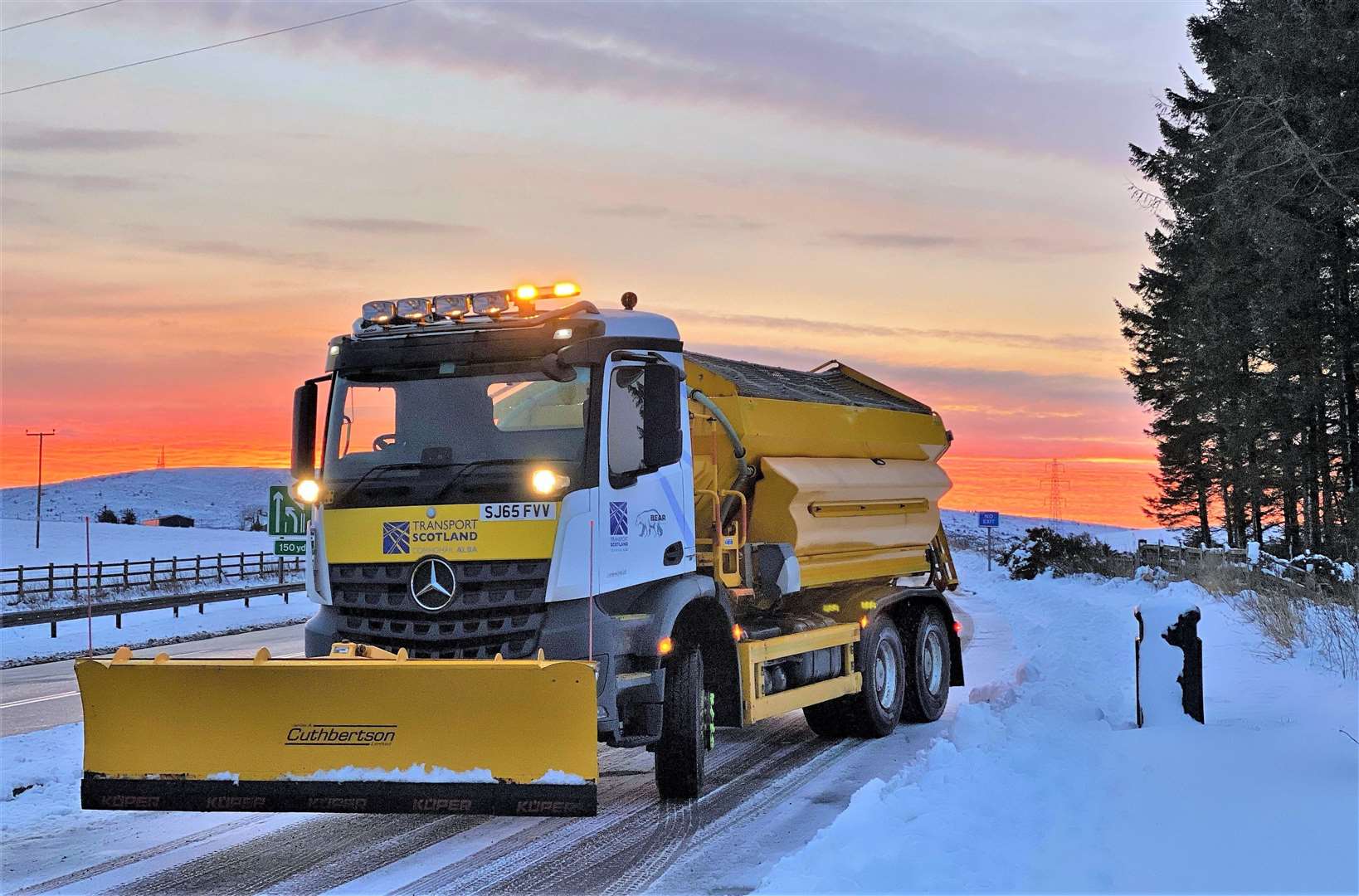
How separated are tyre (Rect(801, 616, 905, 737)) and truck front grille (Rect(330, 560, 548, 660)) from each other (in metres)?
4.83

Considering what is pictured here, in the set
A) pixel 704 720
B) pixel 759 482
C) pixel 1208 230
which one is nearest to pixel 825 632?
pixel 759 482

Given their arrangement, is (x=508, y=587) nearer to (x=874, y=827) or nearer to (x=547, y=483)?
(x=547, y=483)

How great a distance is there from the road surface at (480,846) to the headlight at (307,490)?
86.2 inches

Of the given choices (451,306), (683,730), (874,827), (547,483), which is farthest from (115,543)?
(874,827)

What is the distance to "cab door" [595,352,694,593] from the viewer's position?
8.38 m

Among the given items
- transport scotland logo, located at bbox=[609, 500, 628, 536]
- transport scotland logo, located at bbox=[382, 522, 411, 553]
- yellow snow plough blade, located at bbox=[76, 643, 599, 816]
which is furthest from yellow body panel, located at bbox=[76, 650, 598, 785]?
transport scotland logo, located at bbox=[609, 500, 628, 536]

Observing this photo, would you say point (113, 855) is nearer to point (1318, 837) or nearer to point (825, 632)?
point (825, 632)

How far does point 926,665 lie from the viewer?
13.5m

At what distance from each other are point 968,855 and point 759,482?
4.63 meters

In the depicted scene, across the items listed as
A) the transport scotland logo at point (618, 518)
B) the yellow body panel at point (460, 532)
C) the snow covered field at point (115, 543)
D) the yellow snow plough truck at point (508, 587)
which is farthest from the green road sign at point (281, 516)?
the snow covered field at point (115, 543)

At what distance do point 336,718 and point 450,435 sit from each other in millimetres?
2089

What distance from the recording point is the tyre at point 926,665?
13.2m

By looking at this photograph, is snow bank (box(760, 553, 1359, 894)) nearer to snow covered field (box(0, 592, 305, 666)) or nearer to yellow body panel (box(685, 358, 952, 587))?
yellow body panel (box(685, 358, 952, 587))

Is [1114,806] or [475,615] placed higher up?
[475,615]
